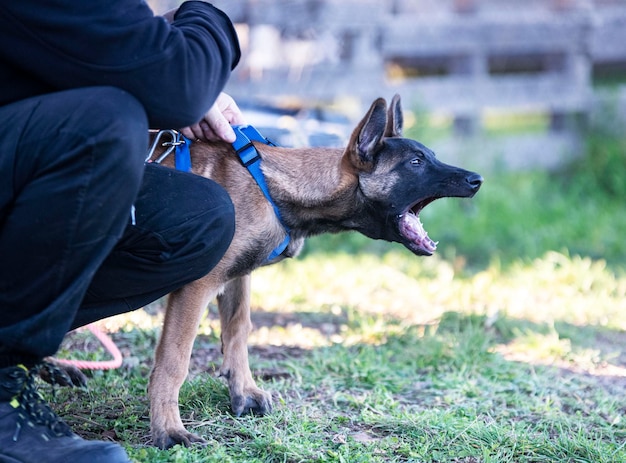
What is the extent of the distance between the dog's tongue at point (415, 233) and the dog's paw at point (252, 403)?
84cm

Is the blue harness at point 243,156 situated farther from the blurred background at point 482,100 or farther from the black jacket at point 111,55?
the blurred background at point 482,100

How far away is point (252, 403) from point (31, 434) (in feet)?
3.45

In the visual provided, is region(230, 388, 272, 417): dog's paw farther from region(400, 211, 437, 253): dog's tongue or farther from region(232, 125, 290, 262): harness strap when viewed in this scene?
region(400, 211, 437, 253): dog's tongue

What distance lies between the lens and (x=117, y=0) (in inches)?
83.6

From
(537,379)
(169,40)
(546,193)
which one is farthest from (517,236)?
(169,40)

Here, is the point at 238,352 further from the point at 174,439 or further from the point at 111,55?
the point at 111,55

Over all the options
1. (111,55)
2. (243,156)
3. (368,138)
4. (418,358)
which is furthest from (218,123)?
(418,358)

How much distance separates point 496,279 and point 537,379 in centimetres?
191

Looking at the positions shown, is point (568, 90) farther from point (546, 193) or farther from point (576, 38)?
point (546, 193)

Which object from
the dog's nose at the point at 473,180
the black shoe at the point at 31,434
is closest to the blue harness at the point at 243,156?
the dog's nose at the point at 473,180

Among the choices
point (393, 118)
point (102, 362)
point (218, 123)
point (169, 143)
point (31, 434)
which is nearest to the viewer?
point (31, 434)

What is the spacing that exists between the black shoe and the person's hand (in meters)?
1.10

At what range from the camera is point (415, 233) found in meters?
3.26

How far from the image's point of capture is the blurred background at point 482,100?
22.0ft
